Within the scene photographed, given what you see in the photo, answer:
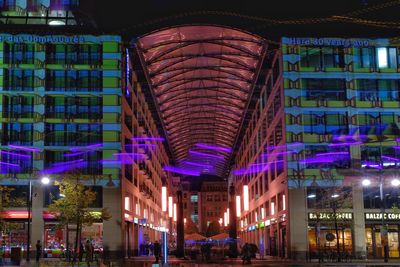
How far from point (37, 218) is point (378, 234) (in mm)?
34017

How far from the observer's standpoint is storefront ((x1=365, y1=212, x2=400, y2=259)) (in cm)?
5928

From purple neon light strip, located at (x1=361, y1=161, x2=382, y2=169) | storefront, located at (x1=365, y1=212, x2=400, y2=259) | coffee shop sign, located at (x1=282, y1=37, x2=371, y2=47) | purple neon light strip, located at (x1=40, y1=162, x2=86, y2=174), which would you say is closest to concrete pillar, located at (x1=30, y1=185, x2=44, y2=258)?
purple neon light strip, located at (x1=40, y1=162, x2=86, y2=174)

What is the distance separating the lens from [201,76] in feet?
266

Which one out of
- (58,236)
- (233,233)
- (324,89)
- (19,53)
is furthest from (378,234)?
(19,53)

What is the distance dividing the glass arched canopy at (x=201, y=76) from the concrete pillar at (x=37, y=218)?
18.6m

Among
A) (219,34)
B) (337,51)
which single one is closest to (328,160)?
(337,51)

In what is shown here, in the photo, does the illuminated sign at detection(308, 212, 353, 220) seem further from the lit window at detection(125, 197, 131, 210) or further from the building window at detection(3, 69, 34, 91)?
the building window at detection(3, 69, 34, 91)

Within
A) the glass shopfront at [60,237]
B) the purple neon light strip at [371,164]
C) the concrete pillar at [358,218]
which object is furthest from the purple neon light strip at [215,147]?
the concrete pillar at [358,218]

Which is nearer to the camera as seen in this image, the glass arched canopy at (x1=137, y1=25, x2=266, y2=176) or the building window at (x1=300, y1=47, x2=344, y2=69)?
the building window at (x1=300, y1=47, x2=344, y2=69)

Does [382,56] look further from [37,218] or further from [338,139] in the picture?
[37,218]

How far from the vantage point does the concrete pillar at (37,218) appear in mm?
61438

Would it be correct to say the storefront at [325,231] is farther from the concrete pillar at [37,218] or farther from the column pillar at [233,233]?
the concrete pillar at [37,218]

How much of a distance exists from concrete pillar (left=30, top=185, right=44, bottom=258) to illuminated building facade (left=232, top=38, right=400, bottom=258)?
2469cm

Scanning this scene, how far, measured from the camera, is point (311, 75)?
6091 cm
